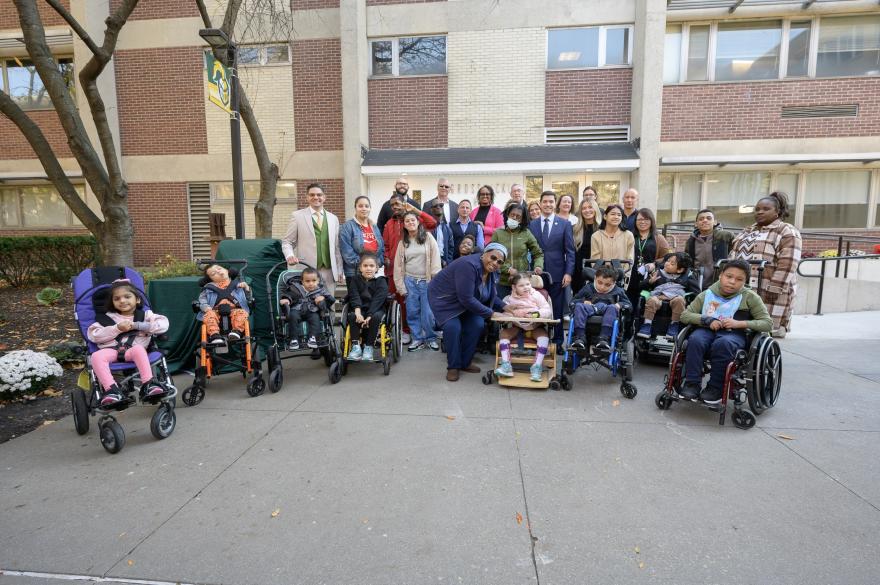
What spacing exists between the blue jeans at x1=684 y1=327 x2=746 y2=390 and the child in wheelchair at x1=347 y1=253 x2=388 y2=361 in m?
3.11

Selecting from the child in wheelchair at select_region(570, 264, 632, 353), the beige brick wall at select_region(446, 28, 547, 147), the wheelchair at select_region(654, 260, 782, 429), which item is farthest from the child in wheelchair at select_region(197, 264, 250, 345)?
the beige brick wall at select_region(446, 28, 547, 147)

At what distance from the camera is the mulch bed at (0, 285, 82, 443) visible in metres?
4.08

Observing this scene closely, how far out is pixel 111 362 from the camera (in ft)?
11.8

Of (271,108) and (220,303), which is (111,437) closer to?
(220,303)

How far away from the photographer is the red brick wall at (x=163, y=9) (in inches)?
467

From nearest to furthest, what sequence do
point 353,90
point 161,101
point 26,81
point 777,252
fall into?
point 777,252 → point 353,90 → point 161,101 → point 26,81

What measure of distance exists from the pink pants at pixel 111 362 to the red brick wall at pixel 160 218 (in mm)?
10176

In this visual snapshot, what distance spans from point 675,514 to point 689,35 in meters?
12.6

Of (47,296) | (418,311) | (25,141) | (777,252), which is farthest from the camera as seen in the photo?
(25,141)

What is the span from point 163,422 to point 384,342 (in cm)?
224

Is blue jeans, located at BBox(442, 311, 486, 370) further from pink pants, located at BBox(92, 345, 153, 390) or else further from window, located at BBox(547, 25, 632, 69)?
window, located at BBox(547, 25, 632, 69)

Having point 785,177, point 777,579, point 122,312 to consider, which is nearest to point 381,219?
point 122,312

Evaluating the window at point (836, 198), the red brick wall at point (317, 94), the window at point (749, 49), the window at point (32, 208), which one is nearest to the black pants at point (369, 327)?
the red brick wall at point (317, 94)

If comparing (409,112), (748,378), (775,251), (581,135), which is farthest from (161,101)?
(748,378)
